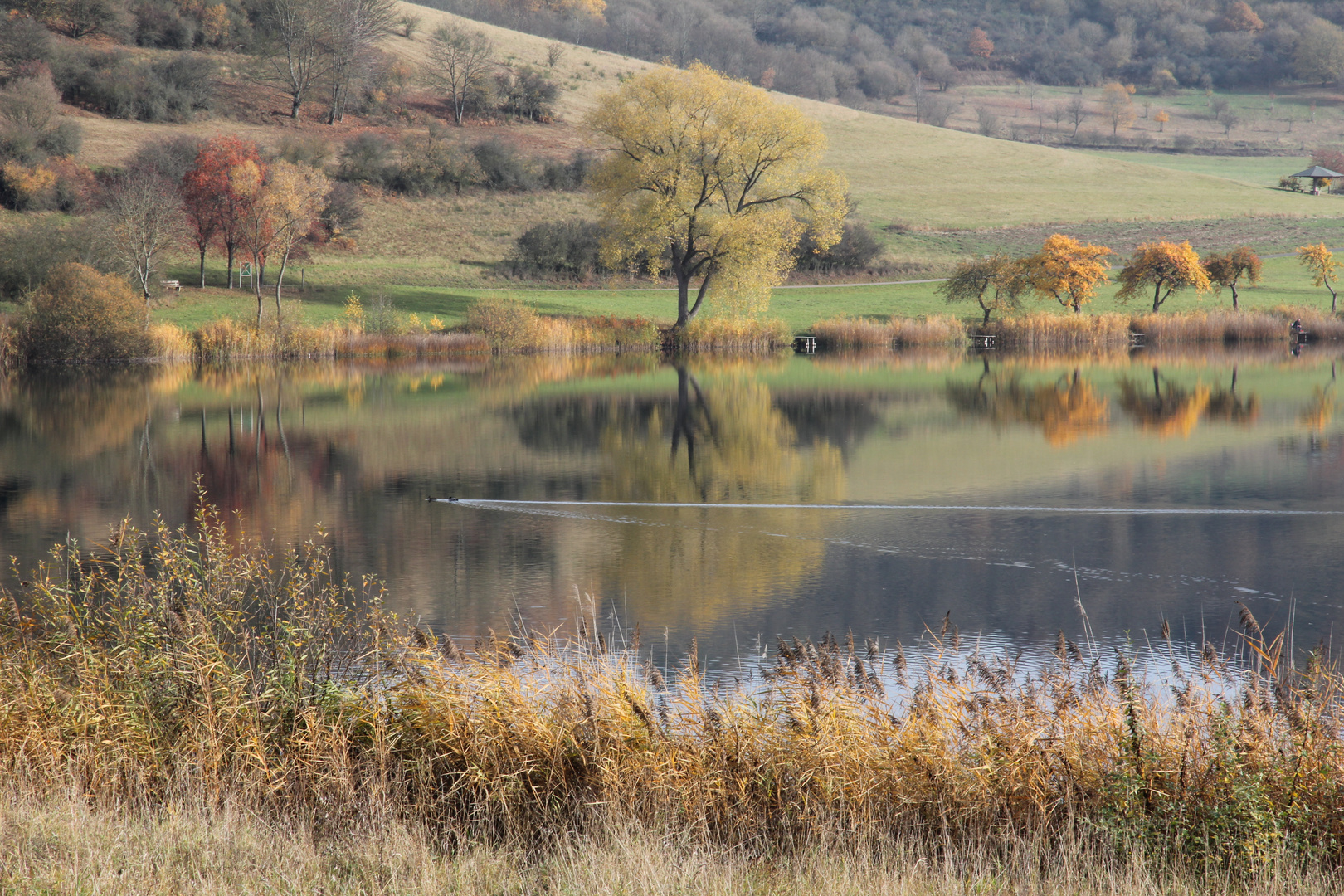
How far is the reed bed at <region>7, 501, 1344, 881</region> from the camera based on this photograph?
236 inches

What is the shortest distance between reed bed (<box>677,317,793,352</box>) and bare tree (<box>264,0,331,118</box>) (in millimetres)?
44700

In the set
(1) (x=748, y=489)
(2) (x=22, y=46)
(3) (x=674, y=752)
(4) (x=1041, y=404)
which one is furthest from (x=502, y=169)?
(3) (x=674, y=752)

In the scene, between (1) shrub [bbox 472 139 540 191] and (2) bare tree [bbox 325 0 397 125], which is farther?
(2) bare tree [bbox 325 0 397 125]

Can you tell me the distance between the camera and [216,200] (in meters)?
49.5

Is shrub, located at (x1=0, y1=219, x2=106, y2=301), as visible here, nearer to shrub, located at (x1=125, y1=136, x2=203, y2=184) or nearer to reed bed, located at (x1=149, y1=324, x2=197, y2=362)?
reed bed, located at (x1=149, y1=324, x2=197, y2=362)

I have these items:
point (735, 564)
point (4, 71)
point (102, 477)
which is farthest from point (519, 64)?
point (735, 564)

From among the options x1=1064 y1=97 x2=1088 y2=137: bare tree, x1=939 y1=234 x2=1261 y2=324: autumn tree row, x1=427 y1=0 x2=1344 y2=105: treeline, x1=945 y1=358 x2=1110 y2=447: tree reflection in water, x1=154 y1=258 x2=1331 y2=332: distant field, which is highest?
x1=427 y1=0 x2=1344 y2=105: treeline

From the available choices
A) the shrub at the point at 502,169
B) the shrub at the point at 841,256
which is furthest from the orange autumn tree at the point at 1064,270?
the shrub at the point at 502,169

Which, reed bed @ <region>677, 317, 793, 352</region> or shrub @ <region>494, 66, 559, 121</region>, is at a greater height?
shrub @ <region>494, 66, 559, 121</region>

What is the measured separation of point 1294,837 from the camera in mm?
5793

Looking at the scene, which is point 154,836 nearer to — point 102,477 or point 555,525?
point 555,525

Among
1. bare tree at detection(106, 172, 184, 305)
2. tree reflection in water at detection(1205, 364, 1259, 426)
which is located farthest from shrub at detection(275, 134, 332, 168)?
tree reflection in water at detection(1205, 364, 1259, 426)

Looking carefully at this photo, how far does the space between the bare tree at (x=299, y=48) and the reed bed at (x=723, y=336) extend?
4470 centimetres

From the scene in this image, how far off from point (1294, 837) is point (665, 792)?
307 cm
